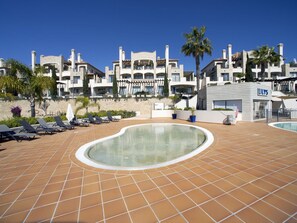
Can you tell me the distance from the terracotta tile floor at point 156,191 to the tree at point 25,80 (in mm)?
10048

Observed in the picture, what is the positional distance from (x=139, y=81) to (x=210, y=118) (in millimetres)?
23496

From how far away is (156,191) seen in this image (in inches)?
132

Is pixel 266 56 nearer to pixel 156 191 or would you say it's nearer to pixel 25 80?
pixel 156 191

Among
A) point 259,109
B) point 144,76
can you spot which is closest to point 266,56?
point 259,109

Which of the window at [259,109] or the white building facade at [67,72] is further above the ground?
the white building facade at [67,72]

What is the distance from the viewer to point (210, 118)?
53.5 ft

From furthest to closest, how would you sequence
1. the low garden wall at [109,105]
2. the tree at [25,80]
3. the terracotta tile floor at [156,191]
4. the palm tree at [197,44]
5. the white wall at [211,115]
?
the low garden wall at [109,105] < the palm tree at [197,44] < the white wall at [211,115] < the tree at [25,80] < the terracotta tile floor at [156,191]

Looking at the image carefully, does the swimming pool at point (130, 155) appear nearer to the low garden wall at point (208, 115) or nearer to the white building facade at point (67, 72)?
the low garden wall at point (208, 115)

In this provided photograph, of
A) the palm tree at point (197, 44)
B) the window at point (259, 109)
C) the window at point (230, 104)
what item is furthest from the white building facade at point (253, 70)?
the window at point (230, 104)

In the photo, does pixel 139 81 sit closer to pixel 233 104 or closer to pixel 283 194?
pixel 233 104

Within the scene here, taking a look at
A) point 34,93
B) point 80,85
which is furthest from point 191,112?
point 80,85

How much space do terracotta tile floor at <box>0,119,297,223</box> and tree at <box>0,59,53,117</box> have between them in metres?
10.0

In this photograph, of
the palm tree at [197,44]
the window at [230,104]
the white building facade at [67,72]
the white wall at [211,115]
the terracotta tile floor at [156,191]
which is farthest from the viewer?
the white building facade at [67,72]

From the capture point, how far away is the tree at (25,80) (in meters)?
12.5
